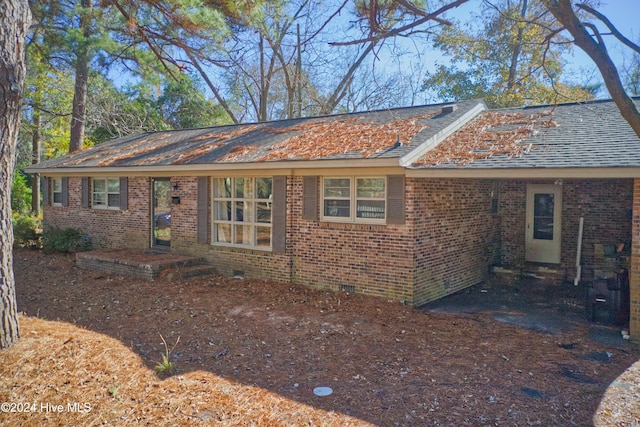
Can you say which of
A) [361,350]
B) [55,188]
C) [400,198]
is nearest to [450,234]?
[400,198]

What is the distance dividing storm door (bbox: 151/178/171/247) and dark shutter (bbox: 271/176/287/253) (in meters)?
3.87

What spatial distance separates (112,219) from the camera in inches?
522

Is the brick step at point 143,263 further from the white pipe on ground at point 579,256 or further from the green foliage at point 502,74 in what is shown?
the green foliage at point 502,74

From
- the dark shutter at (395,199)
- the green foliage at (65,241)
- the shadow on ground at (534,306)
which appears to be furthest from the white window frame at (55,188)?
the shadow on ground at (534,306)

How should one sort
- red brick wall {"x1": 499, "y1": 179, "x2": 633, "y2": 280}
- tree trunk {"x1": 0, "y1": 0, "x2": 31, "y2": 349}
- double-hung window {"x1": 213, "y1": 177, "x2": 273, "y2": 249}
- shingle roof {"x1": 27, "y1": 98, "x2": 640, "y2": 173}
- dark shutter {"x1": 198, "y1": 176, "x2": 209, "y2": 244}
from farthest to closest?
dark shutter {"x1": 198, "y1": 176, "x2": 209, "y2": 244}
double-hung window {"x1": 213, "y1": 177, "x2": 273, "y2": 249}
red brick wall {"x1": 499, "y1": 179, "x2": 633, "y2": 280}
shingle roof {"x1": 27, "y1": 98, "x2": 640, "y2": 173}
tree trunk {"x1": 0, "y1": 0, "x2": 31, "y2": 349}

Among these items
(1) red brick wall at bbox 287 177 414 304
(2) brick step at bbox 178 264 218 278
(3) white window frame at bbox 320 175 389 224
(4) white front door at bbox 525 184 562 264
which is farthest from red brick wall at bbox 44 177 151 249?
(4) white front door at bbox 525 184 562 264

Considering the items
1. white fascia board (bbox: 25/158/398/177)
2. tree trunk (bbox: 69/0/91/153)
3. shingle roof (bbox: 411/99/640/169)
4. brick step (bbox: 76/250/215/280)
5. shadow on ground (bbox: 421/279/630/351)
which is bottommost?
shadow on ground (bbox: 421/279/630/351)

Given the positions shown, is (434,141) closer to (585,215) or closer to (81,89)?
(585,215)

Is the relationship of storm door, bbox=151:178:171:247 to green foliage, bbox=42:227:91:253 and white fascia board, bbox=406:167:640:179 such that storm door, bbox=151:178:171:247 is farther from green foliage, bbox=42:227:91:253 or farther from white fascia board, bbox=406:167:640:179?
white fascia board, bbox=406:167:640:179

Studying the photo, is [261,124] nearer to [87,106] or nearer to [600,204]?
[600,204]

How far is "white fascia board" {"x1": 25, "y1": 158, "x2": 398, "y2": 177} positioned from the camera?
8.20 meters

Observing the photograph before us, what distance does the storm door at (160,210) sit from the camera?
40.3 feet

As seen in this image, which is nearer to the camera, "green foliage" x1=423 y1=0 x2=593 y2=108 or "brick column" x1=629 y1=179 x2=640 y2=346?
"brick column" x1=629 y1=179 x2=640 y2=346

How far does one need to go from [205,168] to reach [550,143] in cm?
691
